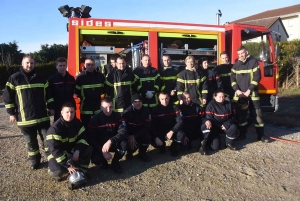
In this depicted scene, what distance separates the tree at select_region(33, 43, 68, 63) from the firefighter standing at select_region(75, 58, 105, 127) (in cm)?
1754

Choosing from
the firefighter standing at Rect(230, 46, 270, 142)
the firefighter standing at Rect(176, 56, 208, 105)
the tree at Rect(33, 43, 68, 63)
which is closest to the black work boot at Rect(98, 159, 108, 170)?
the firefighter standing at Rect(176, 56, 208, 105)

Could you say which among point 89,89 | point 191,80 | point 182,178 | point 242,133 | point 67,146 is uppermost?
point 191,80

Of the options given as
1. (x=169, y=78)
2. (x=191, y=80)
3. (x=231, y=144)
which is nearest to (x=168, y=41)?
(x=169, y=78)

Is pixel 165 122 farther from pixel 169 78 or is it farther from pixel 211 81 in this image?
pixel 211 81

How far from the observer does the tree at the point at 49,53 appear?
2075cm

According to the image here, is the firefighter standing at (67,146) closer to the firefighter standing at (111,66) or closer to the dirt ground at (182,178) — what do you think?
the dirt ground at (182,178)

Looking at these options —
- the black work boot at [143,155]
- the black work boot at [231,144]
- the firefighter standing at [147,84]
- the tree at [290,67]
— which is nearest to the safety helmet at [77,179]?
the black work boot at [143,155]

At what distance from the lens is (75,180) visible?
3.43m

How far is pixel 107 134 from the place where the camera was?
4242 millimetres

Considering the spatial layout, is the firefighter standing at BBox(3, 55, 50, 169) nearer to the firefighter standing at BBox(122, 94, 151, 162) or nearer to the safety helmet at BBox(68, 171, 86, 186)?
the safety helmet at BBox(68, 171, 86, 186)

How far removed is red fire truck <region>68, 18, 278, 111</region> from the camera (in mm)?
5336

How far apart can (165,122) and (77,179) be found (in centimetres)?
192

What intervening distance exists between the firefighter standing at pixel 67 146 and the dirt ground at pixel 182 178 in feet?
0.79

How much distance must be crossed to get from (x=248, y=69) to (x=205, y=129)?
4.75ft
